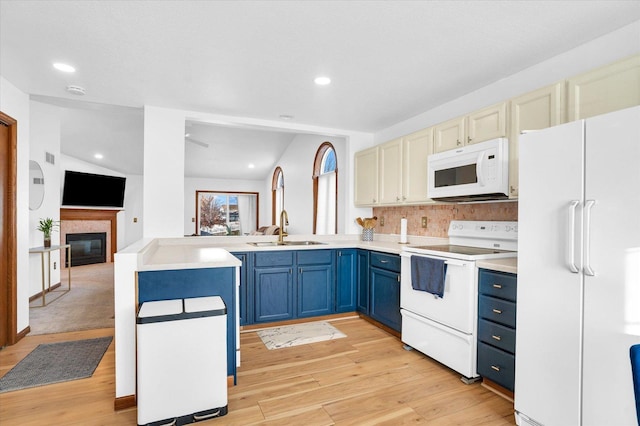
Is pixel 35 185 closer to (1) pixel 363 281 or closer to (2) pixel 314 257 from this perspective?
(2) pixel 314 257

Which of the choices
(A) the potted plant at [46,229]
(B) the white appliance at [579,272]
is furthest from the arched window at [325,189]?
(A) the potted plant at [46,229]

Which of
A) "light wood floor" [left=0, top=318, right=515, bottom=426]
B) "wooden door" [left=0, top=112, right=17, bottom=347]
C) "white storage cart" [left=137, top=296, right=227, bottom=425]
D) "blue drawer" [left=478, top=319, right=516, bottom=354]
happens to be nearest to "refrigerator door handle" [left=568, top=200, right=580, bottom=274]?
"blue drawer" [left=478, top=319, right=516, bottom=354]

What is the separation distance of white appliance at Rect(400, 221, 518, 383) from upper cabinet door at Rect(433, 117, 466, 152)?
2.37 ft

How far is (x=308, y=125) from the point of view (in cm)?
436

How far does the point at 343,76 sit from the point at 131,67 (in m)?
1.67

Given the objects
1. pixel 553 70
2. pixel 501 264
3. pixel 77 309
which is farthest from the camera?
pixel 77 309

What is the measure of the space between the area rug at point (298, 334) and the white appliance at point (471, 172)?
1.70 metres

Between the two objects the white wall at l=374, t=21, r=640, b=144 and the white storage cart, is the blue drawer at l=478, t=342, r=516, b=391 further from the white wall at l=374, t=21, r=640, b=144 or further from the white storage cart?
the white wall at l=374, t=21, r=640, b=144

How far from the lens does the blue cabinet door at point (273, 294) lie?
11.7 ft

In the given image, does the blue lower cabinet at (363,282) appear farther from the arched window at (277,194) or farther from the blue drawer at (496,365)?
the arched window at (277,194)

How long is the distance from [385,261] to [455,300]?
102 cm

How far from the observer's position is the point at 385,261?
3.48 metres

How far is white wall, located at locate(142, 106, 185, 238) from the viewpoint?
11.8ft

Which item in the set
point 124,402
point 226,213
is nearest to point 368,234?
point 124,402
